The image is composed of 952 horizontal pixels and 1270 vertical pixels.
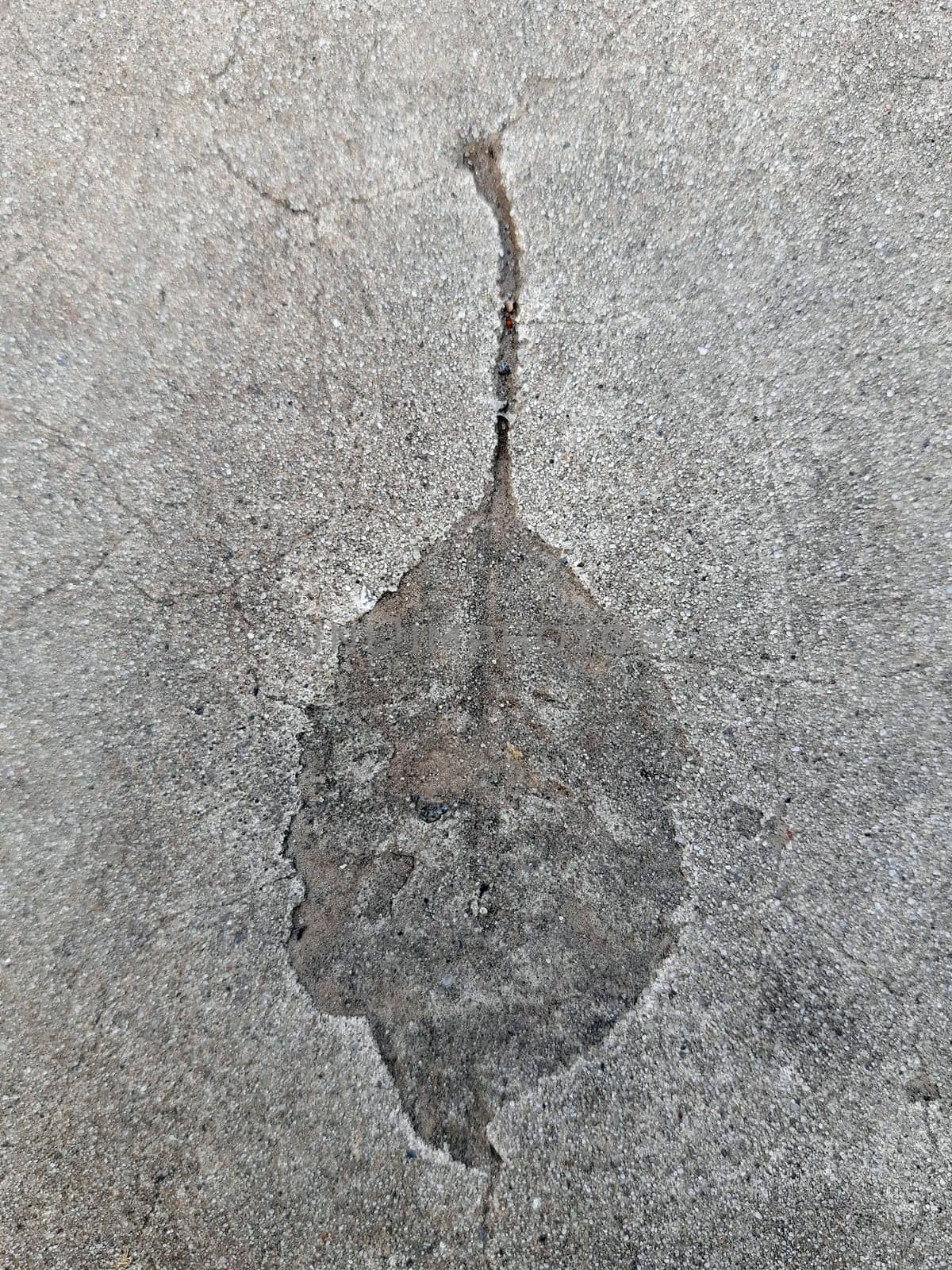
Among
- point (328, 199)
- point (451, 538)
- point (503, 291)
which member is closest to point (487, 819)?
point (451, 538)

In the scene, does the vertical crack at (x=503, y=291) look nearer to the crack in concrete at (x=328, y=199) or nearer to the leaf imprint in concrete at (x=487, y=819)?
the leaf imprint in concrete at (x=487, y=819)

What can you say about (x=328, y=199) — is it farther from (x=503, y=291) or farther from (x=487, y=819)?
(x=487, y=819)

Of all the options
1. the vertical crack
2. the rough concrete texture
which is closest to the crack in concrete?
the rough concrete texture

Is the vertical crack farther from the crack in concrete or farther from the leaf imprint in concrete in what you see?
the crack in concrete

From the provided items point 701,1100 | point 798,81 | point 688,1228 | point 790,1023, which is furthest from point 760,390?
point 688,1228

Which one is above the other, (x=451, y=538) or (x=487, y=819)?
(x=451, y=538)

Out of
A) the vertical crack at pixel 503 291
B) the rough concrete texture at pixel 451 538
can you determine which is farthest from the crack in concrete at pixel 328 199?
the vertical crack at pixel 503 291
